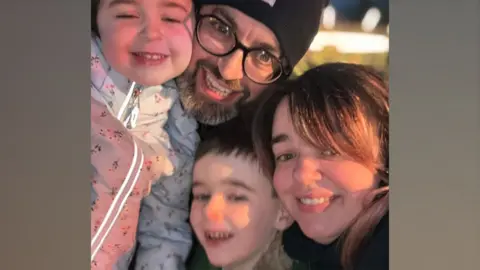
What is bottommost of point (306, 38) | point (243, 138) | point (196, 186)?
point (196, 186)

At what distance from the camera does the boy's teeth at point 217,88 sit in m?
1.51

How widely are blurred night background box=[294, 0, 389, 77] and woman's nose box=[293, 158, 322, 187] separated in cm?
27

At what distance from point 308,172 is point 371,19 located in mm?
447

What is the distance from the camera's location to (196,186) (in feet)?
4.97

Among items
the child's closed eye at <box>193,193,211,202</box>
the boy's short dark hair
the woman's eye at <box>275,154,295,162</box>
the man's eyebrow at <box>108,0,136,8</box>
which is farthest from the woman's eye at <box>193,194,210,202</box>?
the man's eyebrow at <box>108,0,136,8</box>

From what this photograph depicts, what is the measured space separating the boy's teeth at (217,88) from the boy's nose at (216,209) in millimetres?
286

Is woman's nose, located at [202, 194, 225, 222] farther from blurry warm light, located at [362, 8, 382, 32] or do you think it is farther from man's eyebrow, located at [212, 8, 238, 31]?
blurry warm light, located at [362, 8, 382, 32]

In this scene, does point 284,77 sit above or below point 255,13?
below

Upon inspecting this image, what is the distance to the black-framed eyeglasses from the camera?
1490 millimetres
